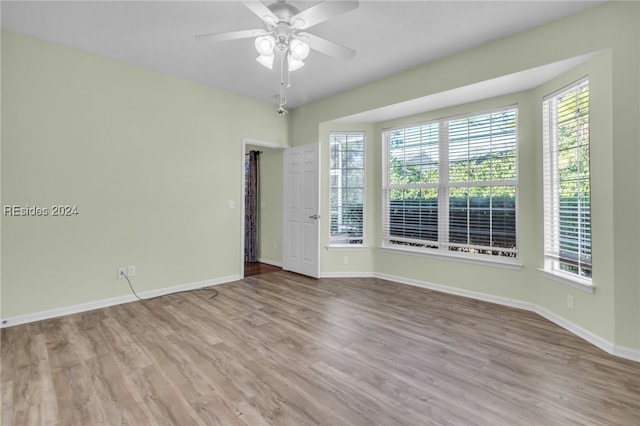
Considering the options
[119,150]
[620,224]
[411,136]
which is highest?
[411,136]

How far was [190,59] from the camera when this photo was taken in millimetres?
3545

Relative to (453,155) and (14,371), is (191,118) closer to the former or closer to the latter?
(14,371)

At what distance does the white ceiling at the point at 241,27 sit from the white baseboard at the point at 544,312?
2.78 metres

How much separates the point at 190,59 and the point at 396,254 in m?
3.74

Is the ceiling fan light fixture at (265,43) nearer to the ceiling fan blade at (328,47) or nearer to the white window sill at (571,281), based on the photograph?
the ceiling fan blade at (328,47)

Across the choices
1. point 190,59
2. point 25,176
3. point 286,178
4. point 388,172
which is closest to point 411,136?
point 388,172

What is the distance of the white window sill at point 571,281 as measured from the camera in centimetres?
270

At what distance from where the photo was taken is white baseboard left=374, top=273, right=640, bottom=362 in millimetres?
2422

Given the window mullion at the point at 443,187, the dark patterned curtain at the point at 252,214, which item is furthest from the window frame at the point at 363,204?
the dark patterned curtain at the point at 252,214

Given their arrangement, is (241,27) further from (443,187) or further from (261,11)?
(443,187)

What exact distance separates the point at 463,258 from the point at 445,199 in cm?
82

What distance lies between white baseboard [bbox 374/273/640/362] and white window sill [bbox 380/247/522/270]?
0.38 meters

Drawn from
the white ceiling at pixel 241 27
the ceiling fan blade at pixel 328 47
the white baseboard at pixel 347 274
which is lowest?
the white baseboard at pixel 347 274

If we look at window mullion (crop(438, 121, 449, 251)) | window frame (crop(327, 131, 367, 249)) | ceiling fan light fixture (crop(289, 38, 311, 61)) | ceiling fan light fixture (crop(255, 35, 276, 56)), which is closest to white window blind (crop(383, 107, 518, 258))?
window mullion (crop(438, 121, 449, 251))
